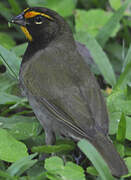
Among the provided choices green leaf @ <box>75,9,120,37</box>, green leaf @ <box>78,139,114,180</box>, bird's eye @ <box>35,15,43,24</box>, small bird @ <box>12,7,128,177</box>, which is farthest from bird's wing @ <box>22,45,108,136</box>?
green leaf @ <box>75,9,120,37</box>

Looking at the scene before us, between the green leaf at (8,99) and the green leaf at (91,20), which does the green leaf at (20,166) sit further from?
the green leaf at (91,20)

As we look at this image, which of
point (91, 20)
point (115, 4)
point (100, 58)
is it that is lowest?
point (100, 58)

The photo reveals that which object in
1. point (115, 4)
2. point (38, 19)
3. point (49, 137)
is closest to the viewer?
point (49, 137)

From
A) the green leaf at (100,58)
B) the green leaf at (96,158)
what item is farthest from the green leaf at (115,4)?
the green leaf at (96,158)

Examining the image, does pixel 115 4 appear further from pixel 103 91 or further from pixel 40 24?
pixel 40 24

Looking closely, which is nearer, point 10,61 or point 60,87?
point 60,87

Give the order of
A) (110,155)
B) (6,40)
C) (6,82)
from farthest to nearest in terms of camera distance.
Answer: (6,40)
(6,82)
(110,155)

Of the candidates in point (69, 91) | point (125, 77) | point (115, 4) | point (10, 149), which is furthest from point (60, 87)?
point (115, 4)
